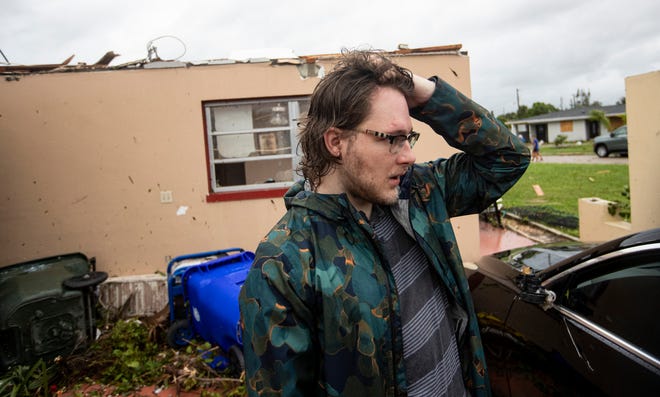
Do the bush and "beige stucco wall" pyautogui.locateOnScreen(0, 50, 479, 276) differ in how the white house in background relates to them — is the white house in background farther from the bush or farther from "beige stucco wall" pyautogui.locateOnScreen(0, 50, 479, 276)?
"beige stucco wall" pyautogui.locateOnScreen(0, 50, 479, 276)

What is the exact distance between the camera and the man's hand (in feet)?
5.10

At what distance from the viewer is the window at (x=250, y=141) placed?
5.45 m

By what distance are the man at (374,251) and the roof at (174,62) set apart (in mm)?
3854

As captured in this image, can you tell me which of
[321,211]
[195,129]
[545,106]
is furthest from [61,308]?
[545,106]

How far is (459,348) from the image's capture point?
1.54m

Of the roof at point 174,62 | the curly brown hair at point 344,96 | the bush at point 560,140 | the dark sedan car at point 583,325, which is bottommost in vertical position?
the dark sedan car at point 583,325

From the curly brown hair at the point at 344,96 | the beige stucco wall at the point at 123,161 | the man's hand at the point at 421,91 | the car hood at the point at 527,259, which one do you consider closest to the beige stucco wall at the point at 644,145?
the beige stucco wall at the point at 123,161

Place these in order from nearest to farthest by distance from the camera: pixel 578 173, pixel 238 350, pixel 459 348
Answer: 1. pixel 459 348
2. pixel 238 350
3. pixel 578 173

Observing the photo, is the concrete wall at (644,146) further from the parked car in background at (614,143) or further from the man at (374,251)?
the parked car in background at (614,143)

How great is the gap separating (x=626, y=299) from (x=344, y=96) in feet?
5.72

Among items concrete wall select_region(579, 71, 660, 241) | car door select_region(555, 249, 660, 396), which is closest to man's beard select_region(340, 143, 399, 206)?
car door select_region(555, 249, 660, 396)

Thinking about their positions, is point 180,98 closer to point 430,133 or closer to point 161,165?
point 161,165

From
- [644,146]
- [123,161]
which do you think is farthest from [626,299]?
[123,161]

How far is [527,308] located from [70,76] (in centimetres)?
539
